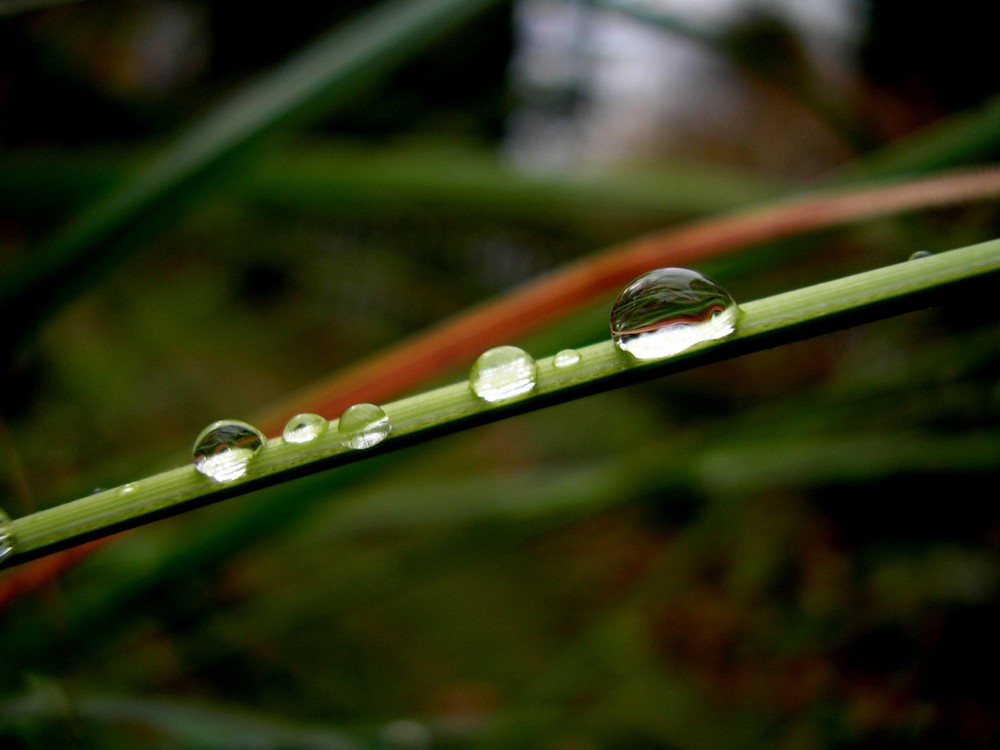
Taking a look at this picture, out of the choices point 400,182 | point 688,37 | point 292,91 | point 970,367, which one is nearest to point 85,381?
point 400,182

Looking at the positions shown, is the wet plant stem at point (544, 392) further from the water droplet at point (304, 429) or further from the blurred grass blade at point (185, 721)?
the blurred grass blade at point (185, 721)

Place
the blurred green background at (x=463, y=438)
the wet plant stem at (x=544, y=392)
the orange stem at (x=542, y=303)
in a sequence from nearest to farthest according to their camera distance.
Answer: the wet plant stem at (x=544, y=392) < the orange stem at (x=542, y=303) < the blurred green background at (x=463, y=438)

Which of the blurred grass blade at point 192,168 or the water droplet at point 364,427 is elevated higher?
the blurred grass blade at point 192,168

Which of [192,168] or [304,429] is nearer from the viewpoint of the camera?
[304,429]

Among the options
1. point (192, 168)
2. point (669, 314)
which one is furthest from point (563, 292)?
point (192, 168)

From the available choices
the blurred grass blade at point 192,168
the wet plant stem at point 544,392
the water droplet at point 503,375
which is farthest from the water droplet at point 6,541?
the blurred grass blade at point 192,168

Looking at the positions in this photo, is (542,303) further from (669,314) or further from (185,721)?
(185,721)

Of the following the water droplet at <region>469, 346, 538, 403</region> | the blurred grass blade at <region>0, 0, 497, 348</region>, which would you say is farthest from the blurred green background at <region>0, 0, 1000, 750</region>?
the water droplet at <region>469, 346, 538, 403</region>

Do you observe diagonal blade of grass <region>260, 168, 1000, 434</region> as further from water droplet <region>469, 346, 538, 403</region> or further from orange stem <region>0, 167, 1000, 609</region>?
water droplet <region>469, 346, 538, 403</region>
